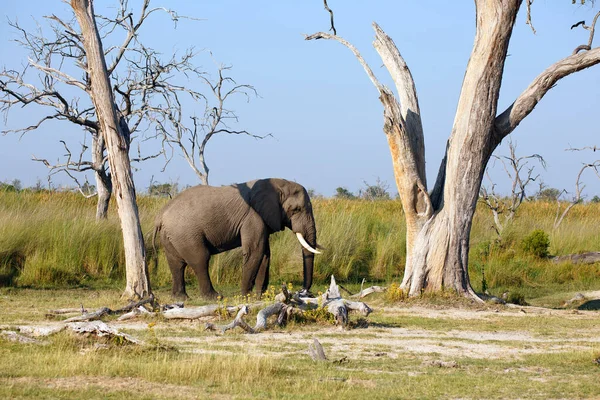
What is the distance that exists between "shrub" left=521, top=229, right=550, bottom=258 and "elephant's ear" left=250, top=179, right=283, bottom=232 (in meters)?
6.15

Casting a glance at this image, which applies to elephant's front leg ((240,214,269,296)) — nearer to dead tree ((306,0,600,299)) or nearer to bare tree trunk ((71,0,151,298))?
bare tree trunk ((71,0,151,298))

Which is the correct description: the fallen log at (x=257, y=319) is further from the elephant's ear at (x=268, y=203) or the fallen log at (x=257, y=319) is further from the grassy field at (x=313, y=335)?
the elephant's ear at (x=268, y=203)

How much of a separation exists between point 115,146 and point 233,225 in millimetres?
2481

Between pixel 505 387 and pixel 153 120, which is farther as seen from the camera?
pixel 153 120

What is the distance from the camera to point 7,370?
726 cm

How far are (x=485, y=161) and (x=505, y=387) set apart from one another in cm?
635

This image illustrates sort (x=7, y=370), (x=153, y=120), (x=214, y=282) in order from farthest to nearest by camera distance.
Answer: (x=153, y=120) → (x=214, y=282) → (x=7, y=370)

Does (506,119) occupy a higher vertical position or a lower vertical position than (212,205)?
higher

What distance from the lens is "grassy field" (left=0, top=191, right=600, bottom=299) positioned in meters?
16.2

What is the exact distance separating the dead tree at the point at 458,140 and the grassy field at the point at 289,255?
10.2 feet

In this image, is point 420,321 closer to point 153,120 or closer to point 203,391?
point 203,391

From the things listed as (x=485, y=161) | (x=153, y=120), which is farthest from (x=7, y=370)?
(x=153, y=120)

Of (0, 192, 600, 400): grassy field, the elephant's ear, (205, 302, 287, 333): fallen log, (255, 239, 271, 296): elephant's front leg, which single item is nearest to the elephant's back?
the elephant's ear

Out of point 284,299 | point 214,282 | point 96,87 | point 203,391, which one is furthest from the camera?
point 214,282
